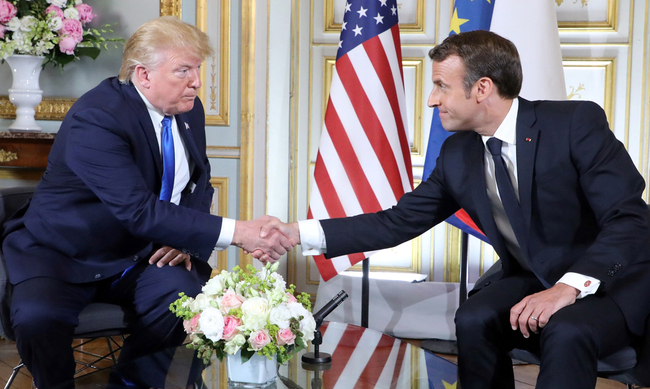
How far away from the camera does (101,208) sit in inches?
77.5

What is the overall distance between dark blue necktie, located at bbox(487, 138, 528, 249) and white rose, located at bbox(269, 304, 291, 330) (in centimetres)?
75

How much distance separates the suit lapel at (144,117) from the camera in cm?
199

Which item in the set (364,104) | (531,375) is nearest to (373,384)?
(531,375)

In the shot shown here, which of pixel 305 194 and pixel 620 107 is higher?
pixel 620 107

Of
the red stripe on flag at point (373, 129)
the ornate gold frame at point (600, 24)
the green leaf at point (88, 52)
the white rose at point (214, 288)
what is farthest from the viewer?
the ornate gold frame at point (600, 24)

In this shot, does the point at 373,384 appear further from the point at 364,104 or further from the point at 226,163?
the point at 226,163

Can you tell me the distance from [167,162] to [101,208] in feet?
0.85

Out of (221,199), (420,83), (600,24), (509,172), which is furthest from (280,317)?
(600,24)

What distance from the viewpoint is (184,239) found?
6.28 ft

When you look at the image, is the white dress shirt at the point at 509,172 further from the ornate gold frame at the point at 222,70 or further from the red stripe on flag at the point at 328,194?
the ornate gold frame at the point at 222,70

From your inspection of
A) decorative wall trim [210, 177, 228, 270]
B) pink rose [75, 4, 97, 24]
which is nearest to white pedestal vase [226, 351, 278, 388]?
decorative wall trim [210, 177, 228, 270]

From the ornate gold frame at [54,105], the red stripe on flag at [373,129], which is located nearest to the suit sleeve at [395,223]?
the red stripe on flag at [373,129]

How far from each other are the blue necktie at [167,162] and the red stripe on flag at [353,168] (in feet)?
3.37

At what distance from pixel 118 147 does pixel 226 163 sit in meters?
1.61
